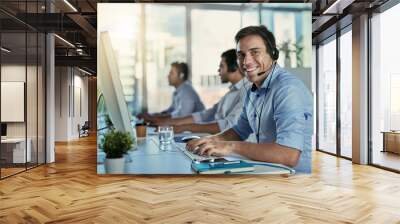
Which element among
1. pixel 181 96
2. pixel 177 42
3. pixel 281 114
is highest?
pixel 177 42

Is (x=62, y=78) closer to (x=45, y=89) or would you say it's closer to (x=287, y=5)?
(x=45, y=89)

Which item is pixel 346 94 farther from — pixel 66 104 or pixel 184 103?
pixel 66 104

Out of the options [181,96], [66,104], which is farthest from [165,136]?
[66,104]

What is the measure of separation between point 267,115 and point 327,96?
494cm

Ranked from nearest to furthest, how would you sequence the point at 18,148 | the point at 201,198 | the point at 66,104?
the point at 201,198, the point at 18,148, the point at 66,104

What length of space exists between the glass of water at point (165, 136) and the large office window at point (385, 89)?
4006 mm

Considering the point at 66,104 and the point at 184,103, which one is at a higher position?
the point at 66,104

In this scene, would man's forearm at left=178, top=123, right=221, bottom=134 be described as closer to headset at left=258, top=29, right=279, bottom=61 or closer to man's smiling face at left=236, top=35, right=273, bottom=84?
man's smiling face at left=236, top=35, right=273, bottom=84

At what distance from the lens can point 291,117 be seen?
6262 millimetres

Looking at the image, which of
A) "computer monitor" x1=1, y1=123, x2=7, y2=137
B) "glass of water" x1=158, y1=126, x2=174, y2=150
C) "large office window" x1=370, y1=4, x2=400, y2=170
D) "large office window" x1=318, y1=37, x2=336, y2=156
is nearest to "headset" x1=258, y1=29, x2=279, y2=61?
"glass of water" x1=158, y1=126, x2=174, y2=150

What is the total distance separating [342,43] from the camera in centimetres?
941

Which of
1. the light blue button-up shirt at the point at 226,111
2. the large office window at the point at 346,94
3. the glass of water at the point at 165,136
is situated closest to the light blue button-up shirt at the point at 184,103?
the light blue button-up shirt at the point at 226,111

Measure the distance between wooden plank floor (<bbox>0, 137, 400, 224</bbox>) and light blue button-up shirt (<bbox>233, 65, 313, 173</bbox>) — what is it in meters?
0.59

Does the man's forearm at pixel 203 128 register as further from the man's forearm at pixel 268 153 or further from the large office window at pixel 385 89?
the large office window at pixel 385 89
